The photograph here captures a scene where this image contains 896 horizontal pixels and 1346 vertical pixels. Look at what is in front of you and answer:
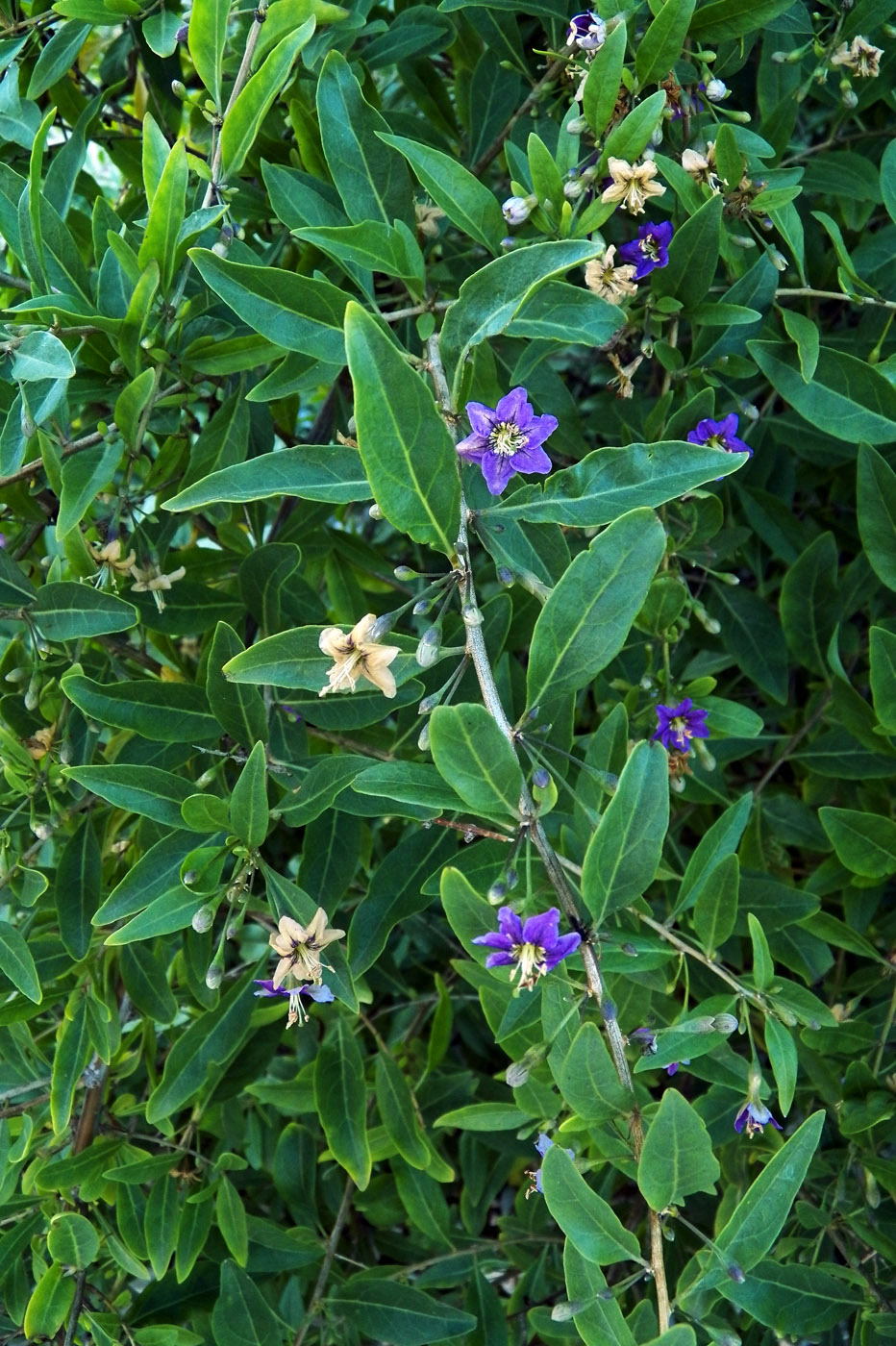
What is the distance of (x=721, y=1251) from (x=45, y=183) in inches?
65.3

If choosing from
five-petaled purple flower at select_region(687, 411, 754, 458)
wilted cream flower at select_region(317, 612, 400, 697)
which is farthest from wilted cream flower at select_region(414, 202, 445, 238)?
wilted cream flower at select_region(317, 612, 400, 697)

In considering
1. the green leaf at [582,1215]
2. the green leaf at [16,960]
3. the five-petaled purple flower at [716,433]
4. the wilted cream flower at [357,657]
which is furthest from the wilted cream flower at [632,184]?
the green leaf at [16,960]

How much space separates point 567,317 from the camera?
1281mm

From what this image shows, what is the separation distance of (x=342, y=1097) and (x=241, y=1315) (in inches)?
12.9

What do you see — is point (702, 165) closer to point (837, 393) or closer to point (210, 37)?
point (837, 393)

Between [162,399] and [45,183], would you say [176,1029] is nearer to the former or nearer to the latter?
[162,399]

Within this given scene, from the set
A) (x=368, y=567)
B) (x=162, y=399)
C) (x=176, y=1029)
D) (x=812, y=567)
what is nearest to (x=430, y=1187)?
(x=176, y=1029)

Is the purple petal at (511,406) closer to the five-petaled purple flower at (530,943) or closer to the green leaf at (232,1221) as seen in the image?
the five-petaled purple flower at (530,943)

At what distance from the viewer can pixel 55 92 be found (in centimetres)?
214

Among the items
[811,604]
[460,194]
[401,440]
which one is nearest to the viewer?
[401,440]

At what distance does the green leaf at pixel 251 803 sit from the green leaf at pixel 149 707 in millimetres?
219

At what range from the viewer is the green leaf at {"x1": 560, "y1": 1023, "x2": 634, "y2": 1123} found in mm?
1121

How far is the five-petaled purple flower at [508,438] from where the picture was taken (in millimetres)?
1254

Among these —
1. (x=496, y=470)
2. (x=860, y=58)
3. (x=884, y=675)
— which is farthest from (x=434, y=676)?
(x=860, y=58)
